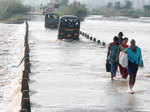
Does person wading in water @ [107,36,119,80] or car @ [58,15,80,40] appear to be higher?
person wading in water @ [107,36,119,80]

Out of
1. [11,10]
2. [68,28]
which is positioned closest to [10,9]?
[11,10]

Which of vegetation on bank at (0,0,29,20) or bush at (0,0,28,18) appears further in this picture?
bush at (0,0,28,18)

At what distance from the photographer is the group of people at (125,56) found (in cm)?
1343

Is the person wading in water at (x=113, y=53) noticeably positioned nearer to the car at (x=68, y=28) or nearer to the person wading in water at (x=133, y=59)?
the person wading in water at (x=133, y=59)

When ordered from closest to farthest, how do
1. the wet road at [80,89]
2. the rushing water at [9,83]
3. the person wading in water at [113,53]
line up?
the wet road at [80,89]
the rushing water at [9,83]
the person wading in water at [113,53]

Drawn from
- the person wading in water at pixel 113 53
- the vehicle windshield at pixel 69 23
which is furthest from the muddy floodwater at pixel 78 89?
the vehicle windshield at pixel 69 23

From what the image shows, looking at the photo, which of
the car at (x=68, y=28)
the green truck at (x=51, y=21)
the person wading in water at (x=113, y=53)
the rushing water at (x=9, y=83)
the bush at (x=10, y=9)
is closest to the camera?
the rushing water at (x=9, y=83)

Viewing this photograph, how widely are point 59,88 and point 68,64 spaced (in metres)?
6.41

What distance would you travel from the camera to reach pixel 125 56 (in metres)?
14.1

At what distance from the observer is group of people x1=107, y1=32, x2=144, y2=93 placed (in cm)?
1343

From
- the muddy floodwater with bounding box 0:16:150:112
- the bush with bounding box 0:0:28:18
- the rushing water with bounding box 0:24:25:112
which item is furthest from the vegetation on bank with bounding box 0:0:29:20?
the muddy floodwater with bounding box 0:16:150:112

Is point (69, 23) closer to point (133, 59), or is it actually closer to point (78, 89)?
point (78, 89)

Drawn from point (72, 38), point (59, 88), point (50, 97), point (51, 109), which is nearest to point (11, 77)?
point (59, 88)

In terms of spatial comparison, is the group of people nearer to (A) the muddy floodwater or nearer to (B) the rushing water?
(A) the muddy floodwater
